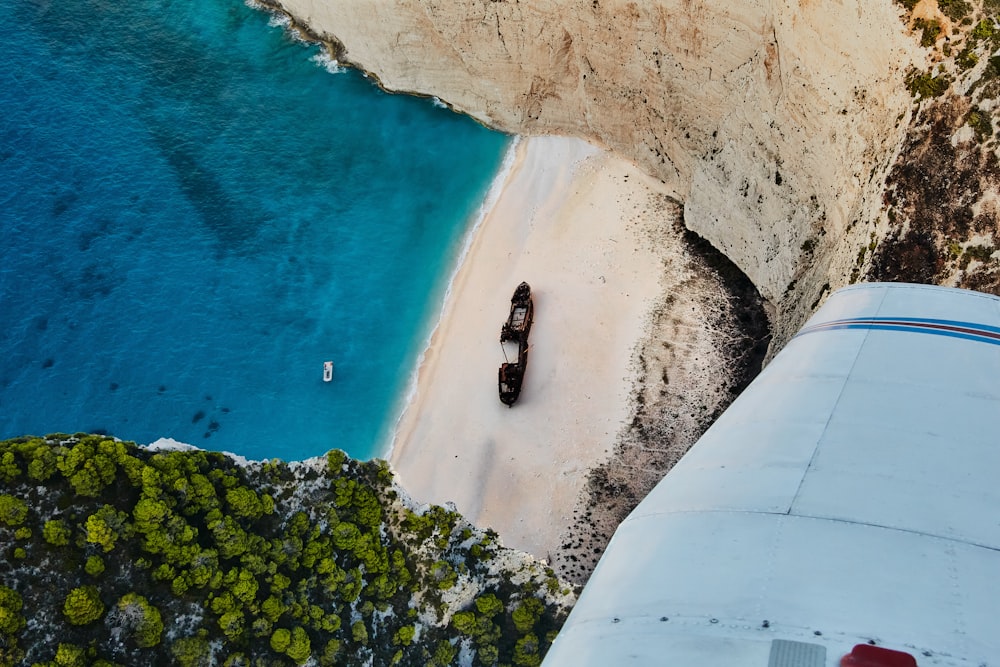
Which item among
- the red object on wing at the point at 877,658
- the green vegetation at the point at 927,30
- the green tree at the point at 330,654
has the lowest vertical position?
the green tree at the point at 330,654

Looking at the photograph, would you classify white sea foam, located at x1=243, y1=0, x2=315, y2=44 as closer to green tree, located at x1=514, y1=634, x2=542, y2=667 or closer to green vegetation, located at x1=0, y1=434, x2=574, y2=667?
green vegetation, located at x1=0, y1=434, x2=574, y2=667

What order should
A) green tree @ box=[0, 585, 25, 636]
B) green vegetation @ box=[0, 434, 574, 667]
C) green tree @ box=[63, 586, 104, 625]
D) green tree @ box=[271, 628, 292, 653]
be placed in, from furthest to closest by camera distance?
green tree @ box=[271, 628, 292, 653]
green vegetation @ box=[0, 434, 574, 667]
green tree @ box=[63, 586, 104, 625]
green tree @ box=[0, 585, 25, 636]

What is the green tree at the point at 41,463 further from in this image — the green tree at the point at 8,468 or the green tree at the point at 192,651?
the green tree at the point at 192,651

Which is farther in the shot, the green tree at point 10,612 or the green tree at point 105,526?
the green tree at point 105,526

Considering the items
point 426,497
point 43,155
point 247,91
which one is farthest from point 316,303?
point 43,155

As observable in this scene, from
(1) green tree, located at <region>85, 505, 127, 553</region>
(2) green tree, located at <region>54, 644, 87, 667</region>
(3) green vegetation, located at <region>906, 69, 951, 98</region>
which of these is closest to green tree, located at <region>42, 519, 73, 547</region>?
(1) green tree, located at <region>85, 505, 127, 553</region>

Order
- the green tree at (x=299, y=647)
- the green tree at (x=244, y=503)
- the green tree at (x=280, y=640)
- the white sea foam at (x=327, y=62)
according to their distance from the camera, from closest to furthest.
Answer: the green tree at (x=280, y=640)
the green tree at (x=299, y=647)
the green tree at (x=244, y=503)
the white sea foam at (x=327, y=62)

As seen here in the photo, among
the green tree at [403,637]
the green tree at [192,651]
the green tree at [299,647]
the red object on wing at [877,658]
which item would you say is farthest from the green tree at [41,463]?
the red object on wing at [877,658]
